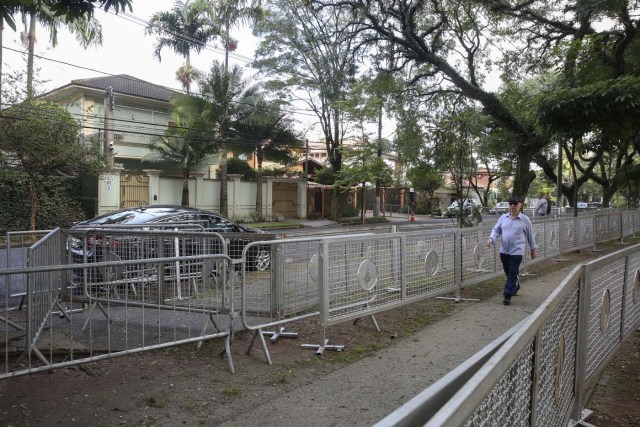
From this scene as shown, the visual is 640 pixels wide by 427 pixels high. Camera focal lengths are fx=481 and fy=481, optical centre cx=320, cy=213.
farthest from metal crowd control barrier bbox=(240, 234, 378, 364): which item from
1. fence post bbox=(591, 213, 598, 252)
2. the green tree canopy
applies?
the green tree canopy

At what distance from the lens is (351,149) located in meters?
32.1

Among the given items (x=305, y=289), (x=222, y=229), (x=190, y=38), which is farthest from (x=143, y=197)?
(x=305, y=289)

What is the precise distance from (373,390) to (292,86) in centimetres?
2997

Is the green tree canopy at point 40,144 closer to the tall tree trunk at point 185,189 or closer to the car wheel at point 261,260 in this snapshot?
the tall tree trunk at point 185,189

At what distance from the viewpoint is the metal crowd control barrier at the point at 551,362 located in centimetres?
147

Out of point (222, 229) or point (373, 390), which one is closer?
point (373, 390)

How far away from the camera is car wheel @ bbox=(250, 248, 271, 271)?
5551 mm

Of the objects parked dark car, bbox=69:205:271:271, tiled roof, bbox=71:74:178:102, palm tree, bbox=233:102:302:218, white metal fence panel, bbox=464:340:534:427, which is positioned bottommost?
white metal fence panel, bbox=464:340:534:427

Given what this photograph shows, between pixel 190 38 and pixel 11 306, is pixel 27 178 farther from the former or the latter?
pixel 190 38

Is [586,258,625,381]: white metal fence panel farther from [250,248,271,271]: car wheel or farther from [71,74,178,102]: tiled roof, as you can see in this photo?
[71,74,178,102]: tiled roof

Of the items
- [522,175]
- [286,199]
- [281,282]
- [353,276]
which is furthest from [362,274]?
[286,199]

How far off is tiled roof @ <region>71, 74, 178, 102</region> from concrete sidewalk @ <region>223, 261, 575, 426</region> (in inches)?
1100

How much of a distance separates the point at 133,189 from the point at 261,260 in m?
22.7

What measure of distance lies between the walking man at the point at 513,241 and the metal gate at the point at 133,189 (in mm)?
21543
